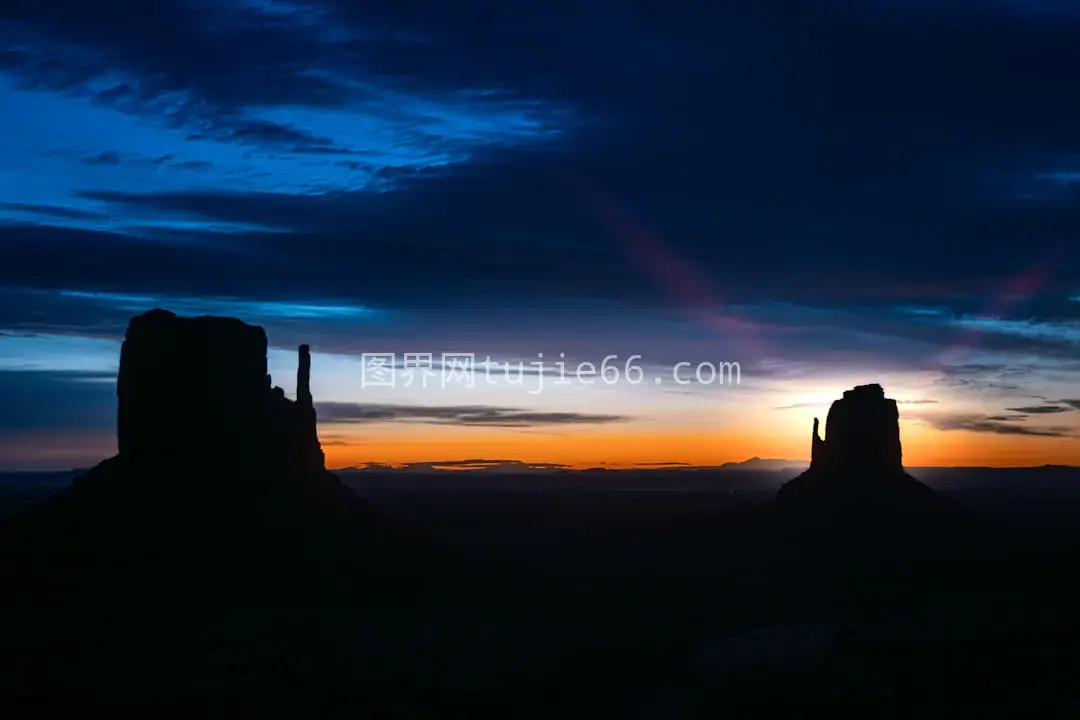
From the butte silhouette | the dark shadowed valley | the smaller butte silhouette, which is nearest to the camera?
the dark shadowed valley

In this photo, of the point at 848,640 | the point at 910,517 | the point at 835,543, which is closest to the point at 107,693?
the point at 848,640

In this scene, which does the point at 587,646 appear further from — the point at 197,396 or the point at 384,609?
the point at 197,396

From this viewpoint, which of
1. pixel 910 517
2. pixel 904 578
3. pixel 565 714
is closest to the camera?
pixel 565 714

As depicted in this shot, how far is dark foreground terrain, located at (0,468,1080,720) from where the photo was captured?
189ft

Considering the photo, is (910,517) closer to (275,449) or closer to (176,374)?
(275,449)

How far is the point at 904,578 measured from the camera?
10044 cm

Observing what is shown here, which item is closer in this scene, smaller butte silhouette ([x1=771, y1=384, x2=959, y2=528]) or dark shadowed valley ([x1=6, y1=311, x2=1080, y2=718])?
dark shadowed valley ([x1=6, y1=311, x2=1080, y2=718])

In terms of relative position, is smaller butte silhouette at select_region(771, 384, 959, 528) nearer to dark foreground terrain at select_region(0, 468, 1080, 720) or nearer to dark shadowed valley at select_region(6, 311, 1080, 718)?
dark shadowed valley at select_region(6, 311, 1080, 718)

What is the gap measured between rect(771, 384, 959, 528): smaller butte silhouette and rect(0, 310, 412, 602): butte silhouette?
2509 inches

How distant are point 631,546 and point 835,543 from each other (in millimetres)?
25079

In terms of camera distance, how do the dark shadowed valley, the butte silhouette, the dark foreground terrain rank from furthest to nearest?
the butte silhouette → the dark shadowed valley → the dark foreground terrain

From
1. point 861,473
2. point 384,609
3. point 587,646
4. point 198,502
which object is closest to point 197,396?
point 198,502

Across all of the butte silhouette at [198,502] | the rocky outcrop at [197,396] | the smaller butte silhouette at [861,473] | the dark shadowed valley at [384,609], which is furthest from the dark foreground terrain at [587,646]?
the smaller butte silhouette at [861,473]

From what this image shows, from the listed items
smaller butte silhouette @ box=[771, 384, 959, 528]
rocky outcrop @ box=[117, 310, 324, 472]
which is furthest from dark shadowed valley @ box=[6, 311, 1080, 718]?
smaller butte silhouette @ box=[771, 384, 959, 528]
